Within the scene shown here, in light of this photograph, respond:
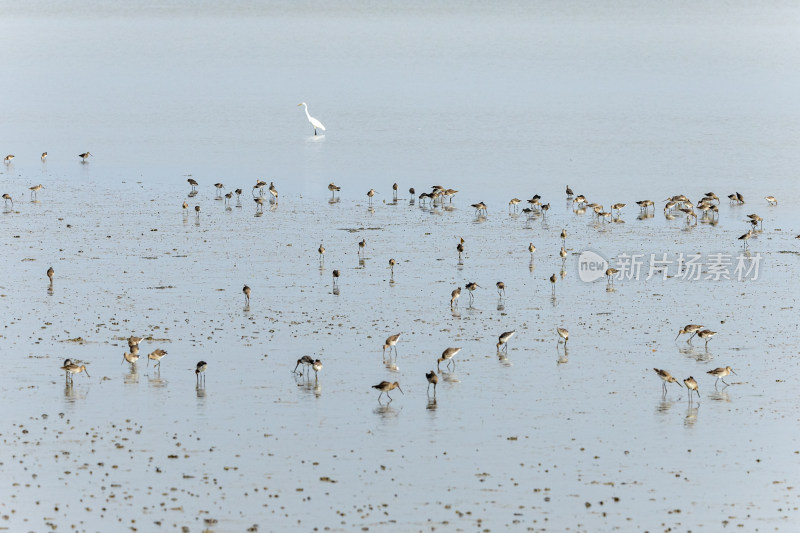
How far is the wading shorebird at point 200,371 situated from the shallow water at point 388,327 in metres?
0.24

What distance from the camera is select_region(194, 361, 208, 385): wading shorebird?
83.4ft

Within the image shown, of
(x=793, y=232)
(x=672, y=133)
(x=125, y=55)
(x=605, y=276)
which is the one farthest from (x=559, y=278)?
(x=125, y=55)

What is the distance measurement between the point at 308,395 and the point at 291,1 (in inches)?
6194

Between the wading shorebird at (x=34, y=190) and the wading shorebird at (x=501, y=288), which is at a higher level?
the wading shorebird at (x=34, y=190)

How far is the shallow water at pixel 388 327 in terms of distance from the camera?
2042 centimetres

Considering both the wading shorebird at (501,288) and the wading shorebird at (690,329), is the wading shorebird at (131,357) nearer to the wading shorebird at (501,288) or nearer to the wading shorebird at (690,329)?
the wading shorebird at (501,288)

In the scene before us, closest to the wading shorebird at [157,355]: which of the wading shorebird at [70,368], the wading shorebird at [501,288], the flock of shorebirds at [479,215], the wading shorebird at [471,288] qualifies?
the flock of shorebirds at [479,215]

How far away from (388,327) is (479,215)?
13934 mm

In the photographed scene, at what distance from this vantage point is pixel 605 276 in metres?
35.4

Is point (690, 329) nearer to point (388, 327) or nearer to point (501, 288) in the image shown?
point (501, 288)

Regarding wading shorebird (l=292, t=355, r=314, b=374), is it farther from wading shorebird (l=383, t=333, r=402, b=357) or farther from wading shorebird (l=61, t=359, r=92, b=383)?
wading shorebird (l=61, t=359, r=92, b=383)

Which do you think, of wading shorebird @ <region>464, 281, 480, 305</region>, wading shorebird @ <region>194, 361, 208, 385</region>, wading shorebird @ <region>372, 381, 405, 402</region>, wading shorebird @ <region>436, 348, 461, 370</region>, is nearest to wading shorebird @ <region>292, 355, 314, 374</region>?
wading shorebird @ <region>372, 381, 405, 402</region>

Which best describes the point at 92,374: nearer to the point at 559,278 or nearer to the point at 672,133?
the point at 559,278

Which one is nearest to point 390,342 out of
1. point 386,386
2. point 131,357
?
point 386,386
